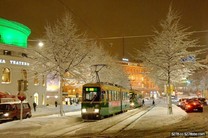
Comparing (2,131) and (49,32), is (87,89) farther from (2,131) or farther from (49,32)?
(2,131)

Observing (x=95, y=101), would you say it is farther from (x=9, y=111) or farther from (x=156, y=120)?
(x=9, y=111)

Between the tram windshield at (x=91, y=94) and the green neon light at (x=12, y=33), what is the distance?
33.1m

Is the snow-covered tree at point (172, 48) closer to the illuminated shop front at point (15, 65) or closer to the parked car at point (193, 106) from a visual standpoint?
the parked car at point (193, 106)

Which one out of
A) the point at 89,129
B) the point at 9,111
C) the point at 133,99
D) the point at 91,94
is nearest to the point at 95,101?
the point at 91,94

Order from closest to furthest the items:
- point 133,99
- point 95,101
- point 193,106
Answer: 1. point 95,101
2. point 193,106
3. point 133,99

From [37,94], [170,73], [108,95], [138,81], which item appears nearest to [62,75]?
[108,95]

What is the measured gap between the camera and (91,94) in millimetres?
30734

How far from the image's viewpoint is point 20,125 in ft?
78.0

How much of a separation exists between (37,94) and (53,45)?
31.5m

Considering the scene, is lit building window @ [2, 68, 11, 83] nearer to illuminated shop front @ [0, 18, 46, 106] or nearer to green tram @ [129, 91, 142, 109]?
illuminated shop front @ [0, 18, 46, 106]

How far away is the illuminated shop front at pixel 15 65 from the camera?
55.3 m

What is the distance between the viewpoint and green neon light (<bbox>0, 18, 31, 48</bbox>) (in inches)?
2398

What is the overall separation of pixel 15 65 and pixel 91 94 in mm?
29777

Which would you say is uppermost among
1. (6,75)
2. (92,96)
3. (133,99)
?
(6,75)
